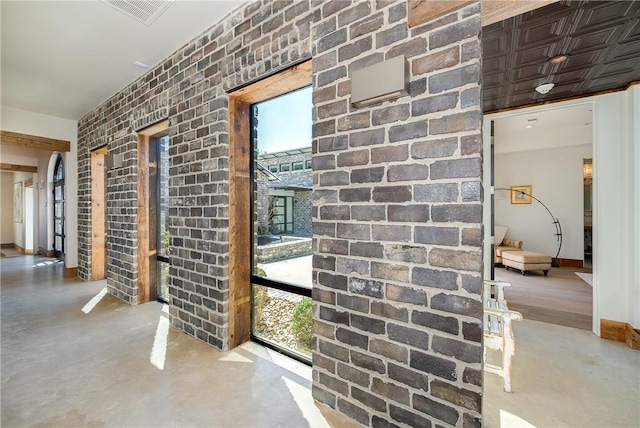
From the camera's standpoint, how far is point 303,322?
89.4 inches

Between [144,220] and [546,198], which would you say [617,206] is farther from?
[144,220]

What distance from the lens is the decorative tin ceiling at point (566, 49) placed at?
5.87ft

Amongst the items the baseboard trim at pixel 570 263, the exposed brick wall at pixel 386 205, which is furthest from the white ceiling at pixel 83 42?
the baseboard trim at pixel 570 263

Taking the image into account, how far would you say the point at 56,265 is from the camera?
602cm

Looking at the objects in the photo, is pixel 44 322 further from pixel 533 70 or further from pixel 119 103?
pixel 533 70

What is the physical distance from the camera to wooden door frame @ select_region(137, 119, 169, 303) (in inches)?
138

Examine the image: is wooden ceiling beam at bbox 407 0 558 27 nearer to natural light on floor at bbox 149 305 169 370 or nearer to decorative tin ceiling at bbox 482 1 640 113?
decorative tin ceiling at bbox 482 1 640 113

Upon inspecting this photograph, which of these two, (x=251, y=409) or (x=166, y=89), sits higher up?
(x=166, y=89)

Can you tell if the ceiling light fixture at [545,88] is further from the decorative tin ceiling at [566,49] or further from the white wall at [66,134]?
the white wall at [66,134]

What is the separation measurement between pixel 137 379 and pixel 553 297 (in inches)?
204

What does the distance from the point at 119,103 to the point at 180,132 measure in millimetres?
1872

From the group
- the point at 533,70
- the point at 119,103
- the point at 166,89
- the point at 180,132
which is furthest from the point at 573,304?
the point at 119,103

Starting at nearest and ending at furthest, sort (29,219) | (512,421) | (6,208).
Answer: (512,421), (29,219), (6,208)

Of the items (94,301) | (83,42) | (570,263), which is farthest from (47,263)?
(570,263)
